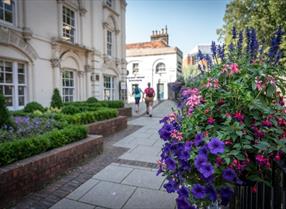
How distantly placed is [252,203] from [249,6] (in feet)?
58.2

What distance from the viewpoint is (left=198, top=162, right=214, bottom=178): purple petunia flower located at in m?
1.37

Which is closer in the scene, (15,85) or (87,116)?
(87,116)

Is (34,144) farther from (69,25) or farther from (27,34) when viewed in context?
(69,25)

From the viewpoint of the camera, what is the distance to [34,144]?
3.51 m

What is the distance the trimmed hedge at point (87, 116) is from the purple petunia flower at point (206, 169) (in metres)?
5.06

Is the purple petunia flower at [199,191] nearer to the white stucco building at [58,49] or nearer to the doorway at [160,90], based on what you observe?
the white stucco building at [58,49]

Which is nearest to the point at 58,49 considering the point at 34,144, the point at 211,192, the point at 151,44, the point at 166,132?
the point at 34,144

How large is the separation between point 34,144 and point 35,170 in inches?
19.3

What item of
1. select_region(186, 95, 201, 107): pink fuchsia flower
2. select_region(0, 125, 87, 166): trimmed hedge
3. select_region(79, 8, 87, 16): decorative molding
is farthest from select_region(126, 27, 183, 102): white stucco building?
select_region(186, 95, 201, 107): pink fuchsia flower

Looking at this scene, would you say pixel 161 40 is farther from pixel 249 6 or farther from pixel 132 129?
pixel 132 129

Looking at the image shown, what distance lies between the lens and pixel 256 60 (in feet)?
7.42

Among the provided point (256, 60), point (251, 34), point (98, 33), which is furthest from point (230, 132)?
point (98, 33)

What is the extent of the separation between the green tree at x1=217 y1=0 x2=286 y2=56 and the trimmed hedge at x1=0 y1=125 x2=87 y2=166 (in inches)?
510

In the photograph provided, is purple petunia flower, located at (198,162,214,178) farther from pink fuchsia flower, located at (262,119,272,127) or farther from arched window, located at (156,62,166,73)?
arched window, located at (156,62,166,73)
